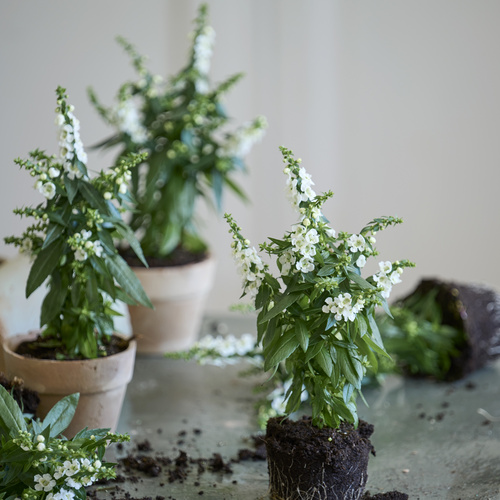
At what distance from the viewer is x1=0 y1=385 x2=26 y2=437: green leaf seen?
1.54m

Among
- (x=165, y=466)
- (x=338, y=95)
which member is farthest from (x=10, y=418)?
(x=338, y=95)

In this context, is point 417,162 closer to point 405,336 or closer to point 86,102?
point 405,336

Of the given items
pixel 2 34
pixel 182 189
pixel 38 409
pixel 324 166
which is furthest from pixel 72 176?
pixel 2 34

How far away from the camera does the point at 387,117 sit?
11.9 ft

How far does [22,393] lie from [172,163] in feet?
3.52

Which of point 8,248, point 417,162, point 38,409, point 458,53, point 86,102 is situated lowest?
point 8,248

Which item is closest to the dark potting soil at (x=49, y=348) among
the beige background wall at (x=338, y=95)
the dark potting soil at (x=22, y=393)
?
the dark potting soil at (x=22, y=393)

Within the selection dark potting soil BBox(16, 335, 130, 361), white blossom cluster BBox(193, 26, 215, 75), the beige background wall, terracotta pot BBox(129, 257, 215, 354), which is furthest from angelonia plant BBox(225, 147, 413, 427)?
the beige background wall

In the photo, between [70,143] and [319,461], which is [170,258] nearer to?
[70,143]

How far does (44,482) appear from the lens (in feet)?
4.83

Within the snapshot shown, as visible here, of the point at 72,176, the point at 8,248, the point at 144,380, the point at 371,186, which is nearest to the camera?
the point at 72,176

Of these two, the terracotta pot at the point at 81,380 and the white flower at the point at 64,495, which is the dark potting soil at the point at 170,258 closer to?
the terracotta pot at the point at 81,380

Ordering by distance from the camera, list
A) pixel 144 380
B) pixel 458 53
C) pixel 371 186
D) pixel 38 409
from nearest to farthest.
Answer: pixel 38 409
pixel 144 380
pixel 458 53
pixel 371 186

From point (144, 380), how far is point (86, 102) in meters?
1.92
